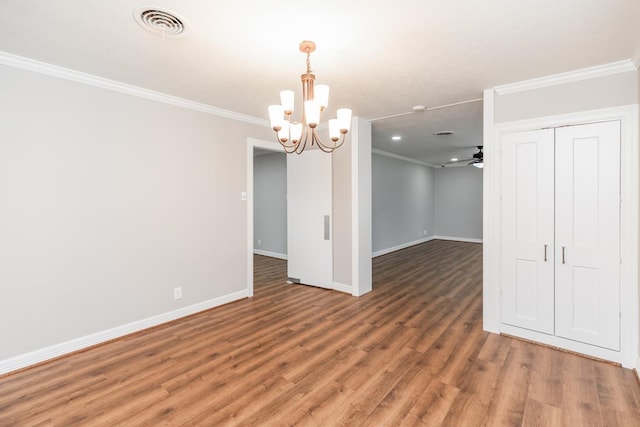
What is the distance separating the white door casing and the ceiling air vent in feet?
9.75

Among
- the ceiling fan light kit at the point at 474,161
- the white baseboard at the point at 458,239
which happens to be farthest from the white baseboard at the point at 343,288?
the white baseboard at the point at 458,239

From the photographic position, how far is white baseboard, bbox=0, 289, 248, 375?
2.67 meters

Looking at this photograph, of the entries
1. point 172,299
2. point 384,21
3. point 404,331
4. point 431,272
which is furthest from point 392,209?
point 384,21

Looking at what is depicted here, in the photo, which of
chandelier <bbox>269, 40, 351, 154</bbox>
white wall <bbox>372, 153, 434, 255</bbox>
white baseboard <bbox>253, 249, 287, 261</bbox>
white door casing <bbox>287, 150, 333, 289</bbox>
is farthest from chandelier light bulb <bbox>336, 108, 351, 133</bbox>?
white wall <bbox>372, 153, 434, 255</bbox>

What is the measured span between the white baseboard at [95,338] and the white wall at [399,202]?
16.0 feet

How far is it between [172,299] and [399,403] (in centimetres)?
281

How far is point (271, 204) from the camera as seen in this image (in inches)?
309

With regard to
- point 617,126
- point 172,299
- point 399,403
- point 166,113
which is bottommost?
point 399,403

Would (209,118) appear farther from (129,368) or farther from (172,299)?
(129,368)

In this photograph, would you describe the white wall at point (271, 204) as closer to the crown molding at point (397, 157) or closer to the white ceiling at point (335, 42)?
the crown molding at point (397, 157)

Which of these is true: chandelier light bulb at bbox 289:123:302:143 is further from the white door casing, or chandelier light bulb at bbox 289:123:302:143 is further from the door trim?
the white door casing

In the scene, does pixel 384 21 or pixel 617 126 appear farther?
pixel 617 126

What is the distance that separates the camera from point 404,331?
3457 mm

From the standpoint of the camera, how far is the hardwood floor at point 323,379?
83.0 inches
